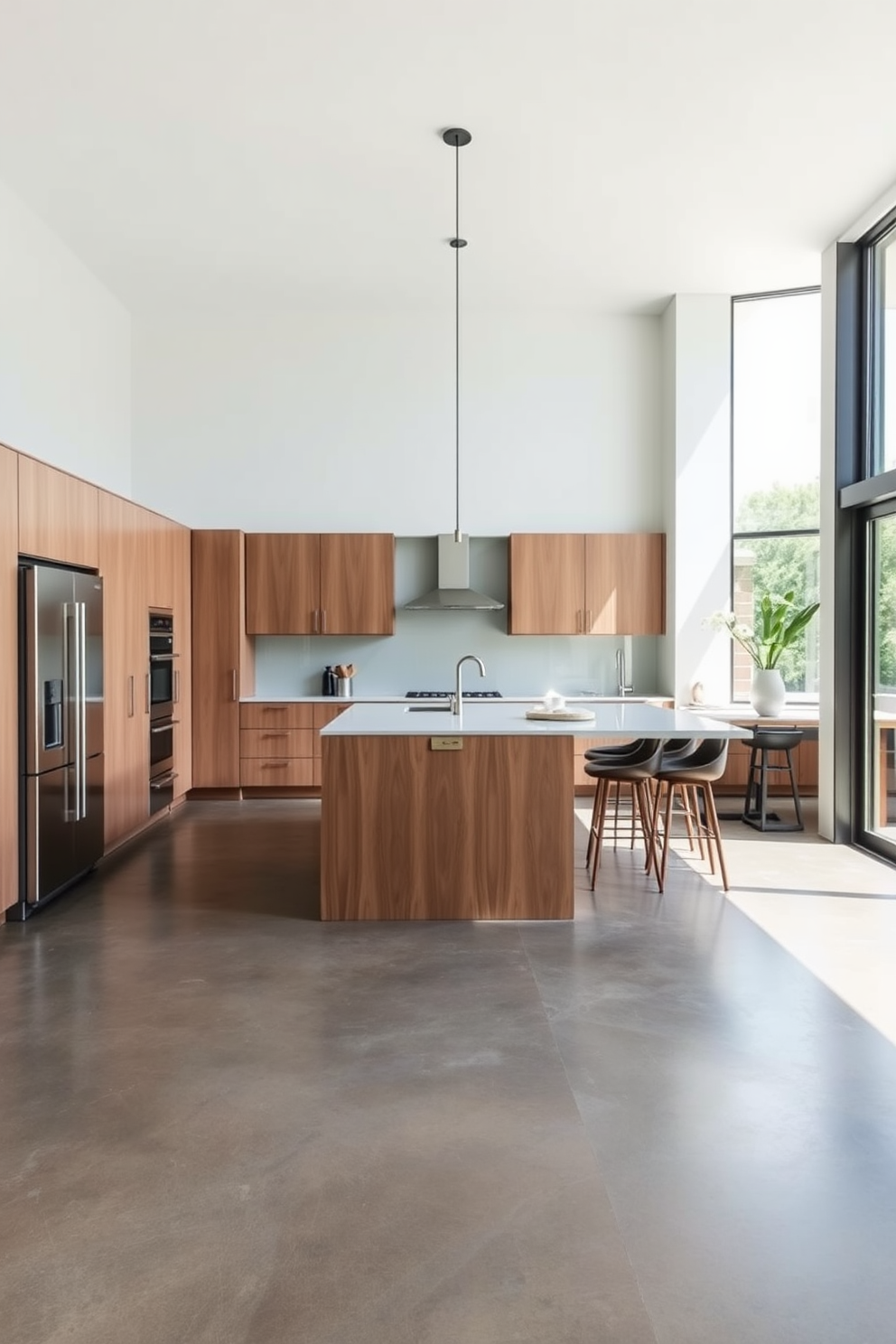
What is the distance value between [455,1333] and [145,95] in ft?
16.3

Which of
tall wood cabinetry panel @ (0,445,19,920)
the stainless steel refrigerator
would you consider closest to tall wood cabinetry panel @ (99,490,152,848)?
the stainless steel refrigerator

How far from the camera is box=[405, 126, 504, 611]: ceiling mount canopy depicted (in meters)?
4.97

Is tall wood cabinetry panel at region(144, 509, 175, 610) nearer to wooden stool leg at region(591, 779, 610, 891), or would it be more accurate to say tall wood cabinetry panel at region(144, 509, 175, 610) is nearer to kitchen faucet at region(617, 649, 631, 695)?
wooden stool leg at region(591, 779, 610, 891)

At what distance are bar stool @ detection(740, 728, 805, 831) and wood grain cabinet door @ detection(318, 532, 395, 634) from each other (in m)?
2.88

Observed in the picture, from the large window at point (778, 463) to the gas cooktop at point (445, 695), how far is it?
75.3 inches

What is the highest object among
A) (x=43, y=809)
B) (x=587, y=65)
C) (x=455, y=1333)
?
(x=587, y=65)

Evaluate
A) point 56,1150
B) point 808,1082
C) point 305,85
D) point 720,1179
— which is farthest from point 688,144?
point 56,1150

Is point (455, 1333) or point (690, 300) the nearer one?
point (455, 1333)

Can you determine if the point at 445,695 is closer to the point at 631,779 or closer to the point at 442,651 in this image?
the point at 442,651

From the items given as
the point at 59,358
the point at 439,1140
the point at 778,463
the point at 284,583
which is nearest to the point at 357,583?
the point at 284,583

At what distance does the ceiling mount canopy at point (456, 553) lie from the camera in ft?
16.3

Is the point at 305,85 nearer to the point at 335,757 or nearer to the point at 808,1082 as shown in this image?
the point at 335,757

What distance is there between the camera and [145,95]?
4.41m

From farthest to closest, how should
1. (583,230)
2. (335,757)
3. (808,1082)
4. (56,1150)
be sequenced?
(583,230) → (335,757) → (808,1082) → (56,1150)
